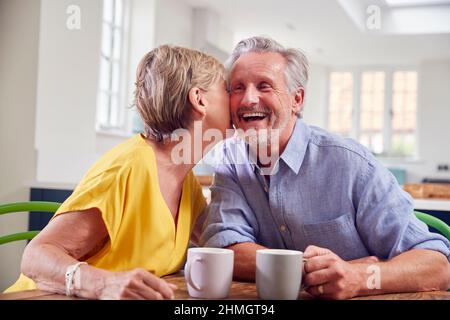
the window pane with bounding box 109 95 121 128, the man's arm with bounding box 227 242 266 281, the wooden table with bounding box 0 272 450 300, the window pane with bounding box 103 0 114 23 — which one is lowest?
the wooden table with bounding box 0 272 450 300

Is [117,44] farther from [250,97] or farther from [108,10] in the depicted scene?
[250,97]

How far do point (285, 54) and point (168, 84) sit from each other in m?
0.23

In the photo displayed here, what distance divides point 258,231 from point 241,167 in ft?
0.38

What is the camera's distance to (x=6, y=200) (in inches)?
70.6

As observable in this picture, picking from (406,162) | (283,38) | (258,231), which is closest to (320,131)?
(258,231)

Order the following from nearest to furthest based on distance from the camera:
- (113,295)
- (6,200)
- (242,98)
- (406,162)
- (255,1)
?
1. (113,295)
2. (242,98)
3. (6,200)
4. (255,1)
5. (406,162)

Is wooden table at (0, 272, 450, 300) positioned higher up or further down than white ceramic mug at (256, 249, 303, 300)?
further down

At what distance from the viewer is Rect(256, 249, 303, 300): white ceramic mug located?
604 mm

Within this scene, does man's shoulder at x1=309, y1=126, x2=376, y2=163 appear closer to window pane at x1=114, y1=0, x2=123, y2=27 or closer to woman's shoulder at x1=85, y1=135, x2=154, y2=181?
woman's shoulder at x1=85, y1=135, x2=154, y2=181

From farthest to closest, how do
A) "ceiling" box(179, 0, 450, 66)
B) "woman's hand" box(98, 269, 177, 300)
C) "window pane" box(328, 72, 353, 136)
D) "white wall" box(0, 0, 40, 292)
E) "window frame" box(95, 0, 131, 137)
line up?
1. "window pane" box(328, 72, 353, 136)
2. "ceiling" box(179, 0, 450, 66)
3. "window frame" box(95, 0, 131, 137)
4. "white wall" box(0, 0, 40, 292)
5. "woman's hand" box(98, 269, 177, 300)

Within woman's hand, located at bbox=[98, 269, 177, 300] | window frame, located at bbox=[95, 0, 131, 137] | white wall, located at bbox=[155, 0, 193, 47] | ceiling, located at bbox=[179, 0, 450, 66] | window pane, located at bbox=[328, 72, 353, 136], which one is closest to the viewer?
woman's hand, located at bbox=[98, 269, 177, 300]

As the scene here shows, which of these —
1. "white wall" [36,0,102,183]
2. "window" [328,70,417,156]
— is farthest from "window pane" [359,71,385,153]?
"white wall" [36,0,102,183]

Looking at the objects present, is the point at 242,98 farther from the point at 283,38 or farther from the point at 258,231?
the point at 283,38

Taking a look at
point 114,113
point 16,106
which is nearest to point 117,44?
point 114,113
